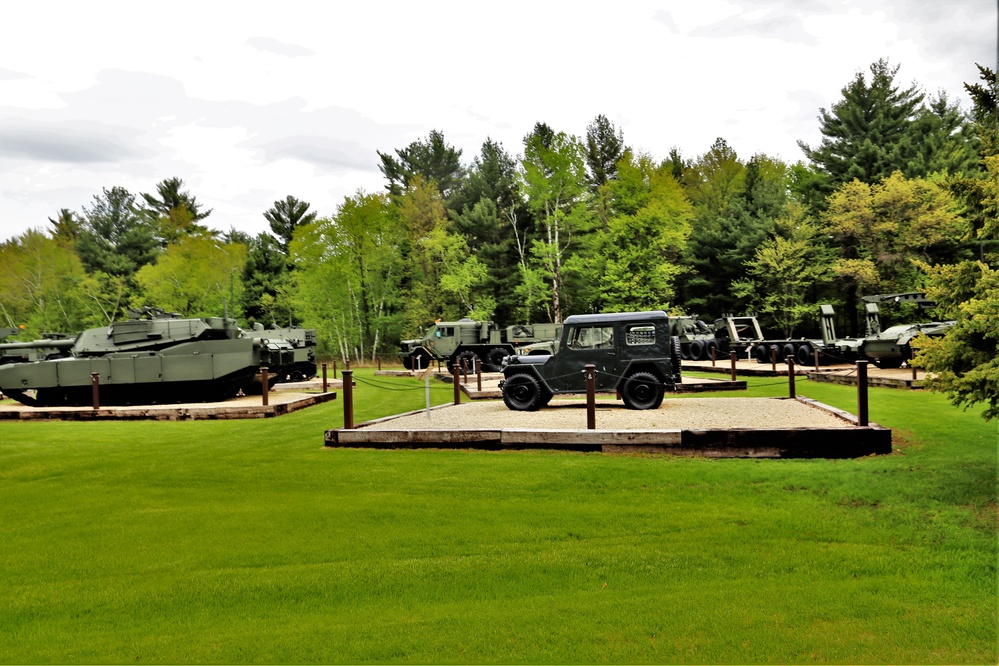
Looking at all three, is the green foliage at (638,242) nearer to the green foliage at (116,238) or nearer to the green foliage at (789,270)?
the green foliage at (789,270)

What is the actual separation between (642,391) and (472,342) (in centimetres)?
1619

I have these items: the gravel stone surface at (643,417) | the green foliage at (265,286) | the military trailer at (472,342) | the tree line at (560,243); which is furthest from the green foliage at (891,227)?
the green foliage at (265,286)

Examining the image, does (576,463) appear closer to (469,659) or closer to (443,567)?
(443,567)

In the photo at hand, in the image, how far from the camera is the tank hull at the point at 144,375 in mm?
16656

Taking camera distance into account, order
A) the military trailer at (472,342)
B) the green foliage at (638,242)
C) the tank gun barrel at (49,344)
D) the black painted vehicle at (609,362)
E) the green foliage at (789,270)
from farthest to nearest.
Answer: the green foliage at (638,242) → the green foliage at (789,270) → the military trailer at (472,342) → the tank gun barrel at (49,344) → the black painted vehicle at (609,362)

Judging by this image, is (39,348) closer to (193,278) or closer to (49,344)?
(49,344)

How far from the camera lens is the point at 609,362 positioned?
12594 millimetres

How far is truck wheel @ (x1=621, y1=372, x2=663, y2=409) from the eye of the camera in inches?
483

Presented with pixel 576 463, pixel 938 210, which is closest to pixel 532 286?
pixel 938 210

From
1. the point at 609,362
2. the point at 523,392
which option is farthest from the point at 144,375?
the point at 609,362

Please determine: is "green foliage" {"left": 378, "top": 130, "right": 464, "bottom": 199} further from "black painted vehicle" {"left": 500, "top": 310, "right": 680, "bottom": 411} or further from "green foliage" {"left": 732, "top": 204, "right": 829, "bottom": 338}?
"black painted vehicle" {"left": 500, "top": 310, "right": 680, "bottom": 411}

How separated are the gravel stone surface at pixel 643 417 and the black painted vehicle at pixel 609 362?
0.36 meters

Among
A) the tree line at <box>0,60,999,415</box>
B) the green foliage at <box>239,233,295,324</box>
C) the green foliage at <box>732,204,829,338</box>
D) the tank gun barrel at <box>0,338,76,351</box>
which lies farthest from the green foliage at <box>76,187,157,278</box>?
the green foliage at <box>732,204,829,338</box>

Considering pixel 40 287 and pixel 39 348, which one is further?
pixel 40 287
